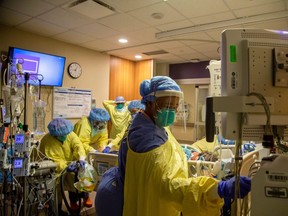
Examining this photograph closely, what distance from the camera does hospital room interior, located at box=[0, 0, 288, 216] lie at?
0.99 m

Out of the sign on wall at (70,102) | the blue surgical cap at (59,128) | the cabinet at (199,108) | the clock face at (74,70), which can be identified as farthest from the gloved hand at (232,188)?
the cabinet at (199,108)

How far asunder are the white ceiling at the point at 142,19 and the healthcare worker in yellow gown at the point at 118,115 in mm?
1134

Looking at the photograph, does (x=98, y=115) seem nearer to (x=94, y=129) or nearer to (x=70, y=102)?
(x=94, y=129)

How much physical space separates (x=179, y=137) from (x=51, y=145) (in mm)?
4298

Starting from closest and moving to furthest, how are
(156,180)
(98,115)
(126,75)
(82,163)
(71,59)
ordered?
(156,180), (82,163), (98,115), (71,59), (126,75)

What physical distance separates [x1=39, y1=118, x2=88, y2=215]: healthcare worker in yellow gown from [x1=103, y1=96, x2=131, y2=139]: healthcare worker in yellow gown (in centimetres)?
142

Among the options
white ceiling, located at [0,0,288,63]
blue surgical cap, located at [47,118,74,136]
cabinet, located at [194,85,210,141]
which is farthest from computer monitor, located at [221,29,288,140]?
cabinet, located at [194,85,210,141]

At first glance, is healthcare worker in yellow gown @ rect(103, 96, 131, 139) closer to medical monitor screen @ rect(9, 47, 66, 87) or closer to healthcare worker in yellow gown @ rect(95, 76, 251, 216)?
medical monitor screen @ rect(9, 47, 66, 87)

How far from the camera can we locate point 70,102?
4.52 m

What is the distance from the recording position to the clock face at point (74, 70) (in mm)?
4488

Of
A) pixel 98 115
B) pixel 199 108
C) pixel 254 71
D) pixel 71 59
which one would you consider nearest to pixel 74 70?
pixel 71 59

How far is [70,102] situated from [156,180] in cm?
372

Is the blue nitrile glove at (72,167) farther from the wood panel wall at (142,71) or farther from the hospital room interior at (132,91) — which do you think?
the wood panel wall at (142,71)

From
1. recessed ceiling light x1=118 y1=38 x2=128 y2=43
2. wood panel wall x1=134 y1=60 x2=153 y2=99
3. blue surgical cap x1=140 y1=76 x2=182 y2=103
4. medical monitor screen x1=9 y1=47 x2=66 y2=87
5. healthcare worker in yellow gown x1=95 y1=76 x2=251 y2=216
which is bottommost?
healthcare worker in yellow gown x1=95 y1=76 x2=251 y2=216
